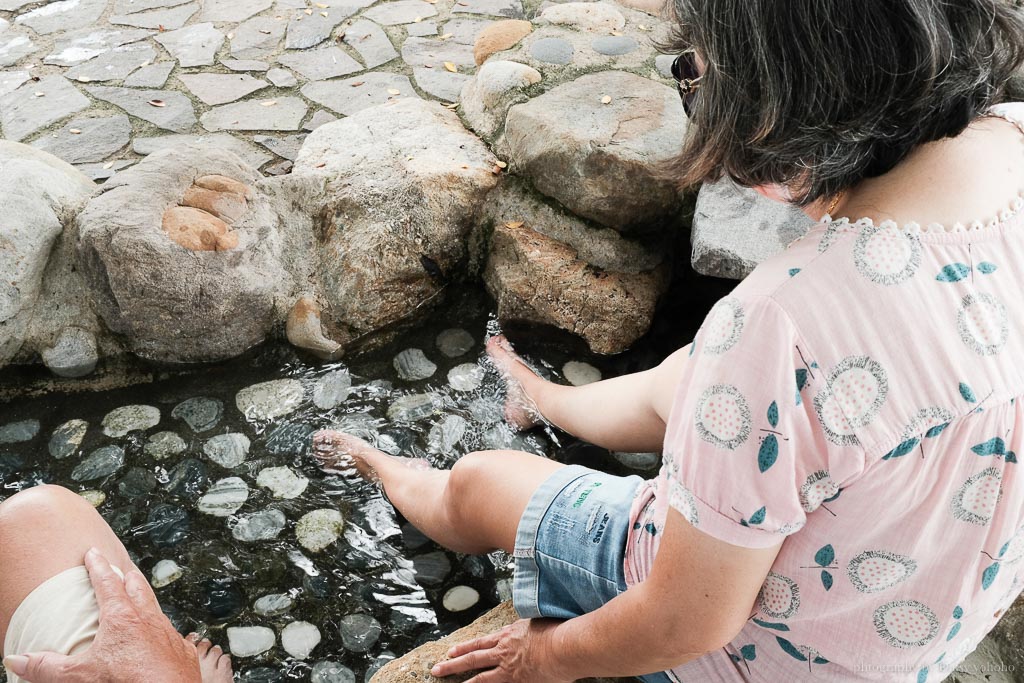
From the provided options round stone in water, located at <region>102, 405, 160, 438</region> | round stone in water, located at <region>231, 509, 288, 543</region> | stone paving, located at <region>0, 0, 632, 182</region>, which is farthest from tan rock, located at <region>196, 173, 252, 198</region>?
round stone in water, located at <region>231, 509, 288, 543</region>

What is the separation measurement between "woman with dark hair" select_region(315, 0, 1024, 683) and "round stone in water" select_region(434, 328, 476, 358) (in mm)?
1940

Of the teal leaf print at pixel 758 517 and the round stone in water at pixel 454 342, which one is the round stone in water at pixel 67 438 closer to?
the round stone in water at pixel 454 342

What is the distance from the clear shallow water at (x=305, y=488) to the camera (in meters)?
2.53

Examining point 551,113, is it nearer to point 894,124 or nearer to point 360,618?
point 360,618

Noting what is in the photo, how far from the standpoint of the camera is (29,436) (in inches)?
118

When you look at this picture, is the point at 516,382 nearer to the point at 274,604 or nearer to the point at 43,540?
the point at 274,604

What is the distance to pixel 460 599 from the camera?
259 centimetres

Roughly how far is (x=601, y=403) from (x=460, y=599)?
2.50 ft

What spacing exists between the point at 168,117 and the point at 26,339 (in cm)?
168

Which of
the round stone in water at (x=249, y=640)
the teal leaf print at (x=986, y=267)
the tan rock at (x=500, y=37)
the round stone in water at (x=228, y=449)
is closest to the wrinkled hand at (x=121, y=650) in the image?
the round stone in water at (x=249, y=640)

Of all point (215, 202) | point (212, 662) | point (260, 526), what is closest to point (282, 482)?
point (260, 526)

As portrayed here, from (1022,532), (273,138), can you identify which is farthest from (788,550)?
(273,138)

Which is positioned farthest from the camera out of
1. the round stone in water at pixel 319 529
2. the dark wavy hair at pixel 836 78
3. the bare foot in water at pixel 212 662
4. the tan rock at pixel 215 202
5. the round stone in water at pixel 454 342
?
the round stone in water at pixel 454 342

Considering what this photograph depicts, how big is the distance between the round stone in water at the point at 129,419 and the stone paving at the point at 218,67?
1421mm
